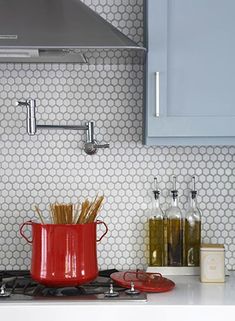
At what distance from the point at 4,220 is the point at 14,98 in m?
0.55

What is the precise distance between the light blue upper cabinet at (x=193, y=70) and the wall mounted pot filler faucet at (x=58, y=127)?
1.23ft

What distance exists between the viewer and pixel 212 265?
8.01ft

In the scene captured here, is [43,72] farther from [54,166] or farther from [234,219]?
[234,219]

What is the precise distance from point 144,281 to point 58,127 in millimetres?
765

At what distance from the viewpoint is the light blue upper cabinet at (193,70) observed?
2334 mm

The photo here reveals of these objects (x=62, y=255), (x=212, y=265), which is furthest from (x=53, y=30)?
(x=212, y=265)

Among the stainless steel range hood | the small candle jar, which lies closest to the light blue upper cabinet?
the stainless steel range hood

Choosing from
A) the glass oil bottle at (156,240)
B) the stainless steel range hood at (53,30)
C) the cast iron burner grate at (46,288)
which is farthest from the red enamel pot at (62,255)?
the stainless steel range hood at (53,30)

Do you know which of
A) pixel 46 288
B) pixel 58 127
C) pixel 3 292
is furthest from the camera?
pixel 58 127

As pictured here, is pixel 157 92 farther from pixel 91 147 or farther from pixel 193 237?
pixel 193 237

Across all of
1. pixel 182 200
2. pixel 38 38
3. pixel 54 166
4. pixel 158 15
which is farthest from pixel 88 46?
pixel 182 200

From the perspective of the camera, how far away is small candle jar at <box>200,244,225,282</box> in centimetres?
244

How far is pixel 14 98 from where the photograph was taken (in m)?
2.70

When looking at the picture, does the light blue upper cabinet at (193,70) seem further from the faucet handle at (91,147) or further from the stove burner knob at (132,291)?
the stove burner knob at (132,291)
